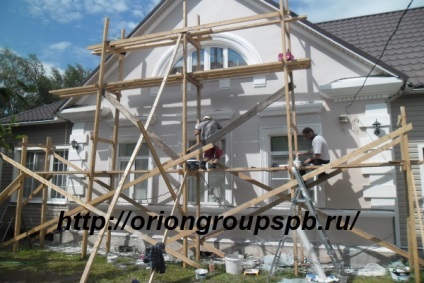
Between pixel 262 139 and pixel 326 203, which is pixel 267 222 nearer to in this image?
pixel 326 203

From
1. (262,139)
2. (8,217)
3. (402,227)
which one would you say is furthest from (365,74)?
(8,217)

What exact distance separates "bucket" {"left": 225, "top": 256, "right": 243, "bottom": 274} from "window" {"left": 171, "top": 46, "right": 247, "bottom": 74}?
498 cm

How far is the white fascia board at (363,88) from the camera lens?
7102 mm

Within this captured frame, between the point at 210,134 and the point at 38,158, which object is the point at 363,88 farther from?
the point at 38,158

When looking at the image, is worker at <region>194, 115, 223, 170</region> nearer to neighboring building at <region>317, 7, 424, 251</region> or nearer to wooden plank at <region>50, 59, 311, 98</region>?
wooden plank at <region>50, 59, 311, 98</region>

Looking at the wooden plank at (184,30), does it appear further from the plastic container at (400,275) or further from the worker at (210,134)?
the plastic container at (400,275)

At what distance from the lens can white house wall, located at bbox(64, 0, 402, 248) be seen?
7.42 meters

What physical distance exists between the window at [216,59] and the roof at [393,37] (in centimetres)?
349

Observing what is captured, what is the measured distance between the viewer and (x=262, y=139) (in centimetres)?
812

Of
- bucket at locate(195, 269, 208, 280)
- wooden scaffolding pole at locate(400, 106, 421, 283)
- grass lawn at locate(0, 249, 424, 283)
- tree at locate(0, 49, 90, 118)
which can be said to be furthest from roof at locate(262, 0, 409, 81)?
tree at locate(0, 49, 90, 118)

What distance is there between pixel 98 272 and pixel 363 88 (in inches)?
269

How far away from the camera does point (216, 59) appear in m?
9.16

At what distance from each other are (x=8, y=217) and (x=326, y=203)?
10.5 m

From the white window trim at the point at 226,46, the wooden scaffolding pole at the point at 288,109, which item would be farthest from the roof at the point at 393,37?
the white window trim at the point at 226,46
